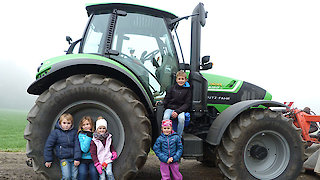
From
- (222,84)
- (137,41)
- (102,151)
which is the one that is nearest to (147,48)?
(137,41)

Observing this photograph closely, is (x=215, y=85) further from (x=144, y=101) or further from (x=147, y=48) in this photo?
(x=144, y=101)

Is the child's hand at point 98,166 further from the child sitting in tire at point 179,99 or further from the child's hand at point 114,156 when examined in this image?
the child sitting in tire at point 179,99

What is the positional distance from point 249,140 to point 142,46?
2.15 m

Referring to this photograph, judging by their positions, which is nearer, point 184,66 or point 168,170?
point 168,170

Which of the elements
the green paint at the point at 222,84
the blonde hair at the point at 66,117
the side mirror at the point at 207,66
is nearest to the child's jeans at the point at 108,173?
the blonde hair at the point at 66,117

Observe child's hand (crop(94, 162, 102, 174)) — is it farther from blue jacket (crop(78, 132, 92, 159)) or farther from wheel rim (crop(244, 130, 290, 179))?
wheel rim (crop(244, 130, 290, 179))

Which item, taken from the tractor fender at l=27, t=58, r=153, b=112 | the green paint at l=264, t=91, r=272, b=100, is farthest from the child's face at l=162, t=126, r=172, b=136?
the green paint at l=264, t=91, r=272, b=100

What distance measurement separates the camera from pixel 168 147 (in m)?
3.25

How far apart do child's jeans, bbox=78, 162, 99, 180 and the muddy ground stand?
1111mm

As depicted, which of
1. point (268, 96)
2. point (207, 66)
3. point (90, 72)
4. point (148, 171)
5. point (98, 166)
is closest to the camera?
point (98, 166)

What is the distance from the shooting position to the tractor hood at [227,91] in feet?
14.0

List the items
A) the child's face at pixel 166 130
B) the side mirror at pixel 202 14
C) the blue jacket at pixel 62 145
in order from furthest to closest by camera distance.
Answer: the side mirror at pixel 202 14, the child's face at pixel 166 130, the blue jacket at pixel 62 145

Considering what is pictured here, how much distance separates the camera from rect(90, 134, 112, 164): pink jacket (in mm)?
2961

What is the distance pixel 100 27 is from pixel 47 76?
1160 mm
